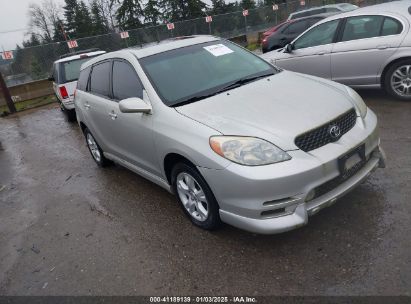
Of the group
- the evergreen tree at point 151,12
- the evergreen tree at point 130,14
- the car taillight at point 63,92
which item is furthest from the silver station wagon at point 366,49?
the evergreen tree at point 130,14

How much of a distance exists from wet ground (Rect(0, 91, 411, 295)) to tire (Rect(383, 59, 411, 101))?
106 centimetres

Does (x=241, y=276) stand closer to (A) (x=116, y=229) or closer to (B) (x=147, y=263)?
(B) (x=147, y=263)

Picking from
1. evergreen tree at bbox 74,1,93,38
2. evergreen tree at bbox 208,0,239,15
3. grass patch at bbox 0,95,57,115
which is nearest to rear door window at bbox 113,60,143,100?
grass patch at bbox 0,95,57,115

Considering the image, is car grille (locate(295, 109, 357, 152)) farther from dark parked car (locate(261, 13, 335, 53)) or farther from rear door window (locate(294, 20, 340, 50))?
dark parked car (locate(261, 13, 335, 53))

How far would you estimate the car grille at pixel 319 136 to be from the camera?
116 inches

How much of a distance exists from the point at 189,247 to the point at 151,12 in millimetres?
40030

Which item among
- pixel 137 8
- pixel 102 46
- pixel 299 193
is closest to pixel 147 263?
pixel 299 193

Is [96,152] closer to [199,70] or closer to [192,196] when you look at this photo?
[199,70]

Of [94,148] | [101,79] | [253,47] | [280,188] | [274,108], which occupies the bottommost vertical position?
[253,47]

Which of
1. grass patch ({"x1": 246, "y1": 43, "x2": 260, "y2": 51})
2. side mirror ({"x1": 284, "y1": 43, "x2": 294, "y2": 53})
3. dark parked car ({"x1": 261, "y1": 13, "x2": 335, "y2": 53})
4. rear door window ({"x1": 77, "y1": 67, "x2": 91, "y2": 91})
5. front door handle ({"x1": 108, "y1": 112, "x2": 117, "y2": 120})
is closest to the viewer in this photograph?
front door handle ({"x1": 108, "y1": 112, "x2": 117, "y2": 120})

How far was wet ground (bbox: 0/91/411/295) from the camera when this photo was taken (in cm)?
283

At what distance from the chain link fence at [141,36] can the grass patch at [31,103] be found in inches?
59.6

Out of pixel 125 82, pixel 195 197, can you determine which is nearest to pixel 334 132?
pixel 195 197

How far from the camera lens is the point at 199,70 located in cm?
404
